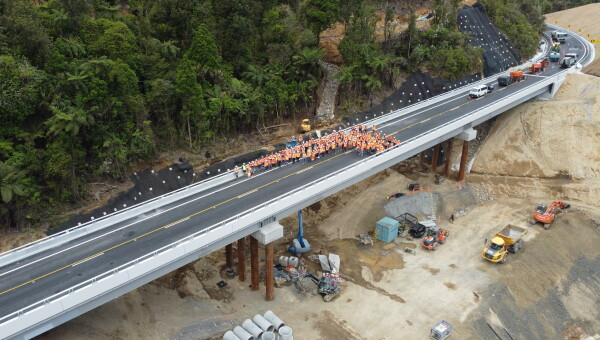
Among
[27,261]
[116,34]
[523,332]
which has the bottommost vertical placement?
[523,332]

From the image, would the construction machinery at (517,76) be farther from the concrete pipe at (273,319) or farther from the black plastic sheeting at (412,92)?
the concrete pipe at (273,319)

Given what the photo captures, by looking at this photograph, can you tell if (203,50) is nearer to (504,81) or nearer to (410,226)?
(410,226)

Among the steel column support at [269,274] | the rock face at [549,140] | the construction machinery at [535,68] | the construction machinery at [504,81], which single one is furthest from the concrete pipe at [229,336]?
the construction machinery at [535,68]

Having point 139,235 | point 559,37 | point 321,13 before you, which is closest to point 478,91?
point 321,13

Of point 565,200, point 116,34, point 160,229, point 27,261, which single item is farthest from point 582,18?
point 27,261

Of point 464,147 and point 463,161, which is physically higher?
point 464,147

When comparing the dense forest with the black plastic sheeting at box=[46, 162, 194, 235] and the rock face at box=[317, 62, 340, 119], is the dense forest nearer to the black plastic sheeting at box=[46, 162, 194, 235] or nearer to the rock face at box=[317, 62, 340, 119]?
the rock face at box=[317, 62, 340, 119]

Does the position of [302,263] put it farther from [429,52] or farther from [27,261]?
[429,52]
